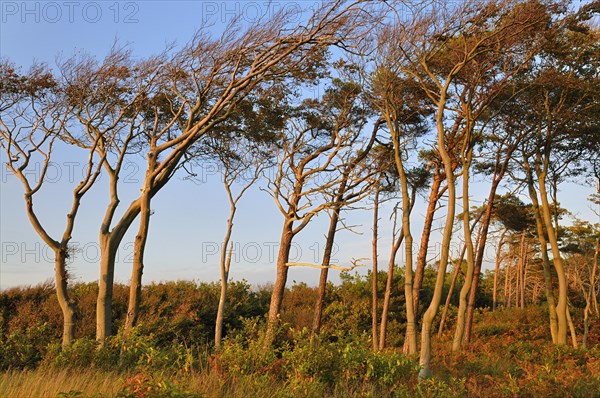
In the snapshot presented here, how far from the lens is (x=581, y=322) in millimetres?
29953

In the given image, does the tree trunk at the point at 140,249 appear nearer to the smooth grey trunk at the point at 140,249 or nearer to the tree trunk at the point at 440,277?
the smooth grey trunk at the point at 140,249

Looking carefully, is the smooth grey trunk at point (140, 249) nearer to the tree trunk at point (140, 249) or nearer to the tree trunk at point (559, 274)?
the tree trunk at point (140, 249)

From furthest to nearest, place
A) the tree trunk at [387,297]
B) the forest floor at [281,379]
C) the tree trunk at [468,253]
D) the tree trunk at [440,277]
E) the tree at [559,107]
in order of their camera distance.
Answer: the tree trunk at [387,297] → the tree at [559,107] → the tree trunk at [468,253] → the tree trunk at [440,277] → the forest floor at [281,379]

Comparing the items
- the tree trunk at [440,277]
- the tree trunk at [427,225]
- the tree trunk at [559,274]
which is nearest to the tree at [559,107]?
the tree trunk at [559,274]

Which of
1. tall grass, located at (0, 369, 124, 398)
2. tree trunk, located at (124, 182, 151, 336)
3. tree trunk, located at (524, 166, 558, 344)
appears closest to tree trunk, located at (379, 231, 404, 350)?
tree trunk, located at (524, 166, 558, 344)

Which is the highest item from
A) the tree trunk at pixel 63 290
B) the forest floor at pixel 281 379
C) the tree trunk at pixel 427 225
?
the tree trunk at pixel 427 225

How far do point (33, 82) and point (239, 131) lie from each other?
6.38m

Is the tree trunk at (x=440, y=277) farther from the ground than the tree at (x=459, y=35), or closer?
closer

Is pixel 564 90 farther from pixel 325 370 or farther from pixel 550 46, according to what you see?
pixel 325 370

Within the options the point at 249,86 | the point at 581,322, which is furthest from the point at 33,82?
the point at 581,322

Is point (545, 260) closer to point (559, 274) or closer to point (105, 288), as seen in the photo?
point (559, 274)

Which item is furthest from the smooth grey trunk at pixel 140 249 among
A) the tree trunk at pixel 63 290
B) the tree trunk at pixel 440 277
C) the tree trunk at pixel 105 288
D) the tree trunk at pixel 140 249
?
the tree trunk at pixel 440 277

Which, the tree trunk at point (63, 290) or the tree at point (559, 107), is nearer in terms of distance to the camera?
the tree trunk at point (63, 290)

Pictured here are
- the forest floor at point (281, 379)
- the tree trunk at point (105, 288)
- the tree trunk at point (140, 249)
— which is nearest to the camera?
the forest floor at point (281, 379)
